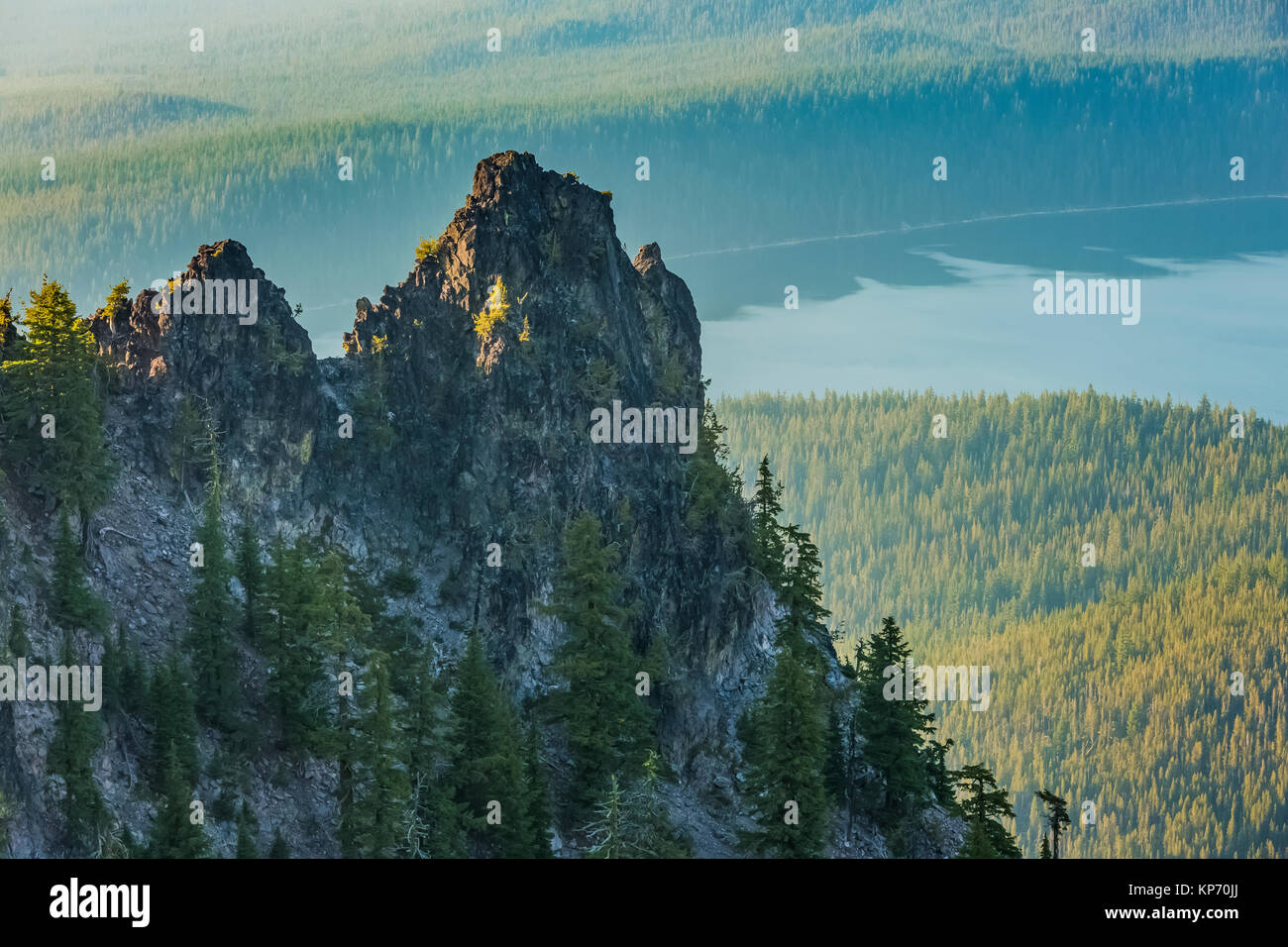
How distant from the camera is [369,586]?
9062 cm

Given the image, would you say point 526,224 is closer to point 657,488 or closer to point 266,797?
point 657,488

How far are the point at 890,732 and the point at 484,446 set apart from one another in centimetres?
2478

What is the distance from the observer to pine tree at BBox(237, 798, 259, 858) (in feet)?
226

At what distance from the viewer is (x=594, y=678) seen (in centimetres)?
8731

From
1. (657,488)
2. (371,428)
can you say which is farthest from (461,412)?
(657,488)

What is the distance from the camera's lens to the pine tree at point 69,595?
74125mm

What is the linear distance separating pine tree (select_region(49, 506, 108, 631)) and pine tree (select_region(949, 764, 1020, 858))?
39.0 meters

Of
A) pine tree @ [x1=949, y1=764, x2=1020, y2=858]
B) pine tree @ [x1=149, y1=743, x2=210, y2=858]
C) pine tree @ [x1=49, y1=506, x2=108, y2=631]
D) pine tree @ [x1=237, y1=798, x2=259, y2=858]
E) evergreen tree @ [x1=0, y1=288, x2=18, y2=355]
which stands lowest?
pine tree @ [x1=949, y1=764, x2=1020, y2=858]

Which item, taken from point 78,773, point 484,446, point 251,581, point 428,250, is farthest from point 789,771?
point 428,250

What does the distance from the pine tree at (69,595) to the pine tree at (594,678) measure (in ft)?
71.7

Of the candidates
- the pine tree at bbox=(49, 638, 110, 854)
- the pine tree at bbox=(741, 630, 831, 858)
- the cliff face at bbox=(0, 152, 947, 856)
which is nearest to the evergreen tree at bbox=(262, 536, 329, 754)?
the cliff face at bbox=(0, 152, 947, 856)

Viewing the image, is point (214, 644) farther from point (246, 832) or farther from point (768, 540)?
point (768, 540)

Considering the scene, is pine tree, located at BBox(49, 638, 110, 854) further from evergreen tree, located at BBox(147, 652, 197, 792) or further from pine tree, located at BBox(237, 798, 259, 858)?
pine tree, located at BBox(237, 798, 259, 858)
